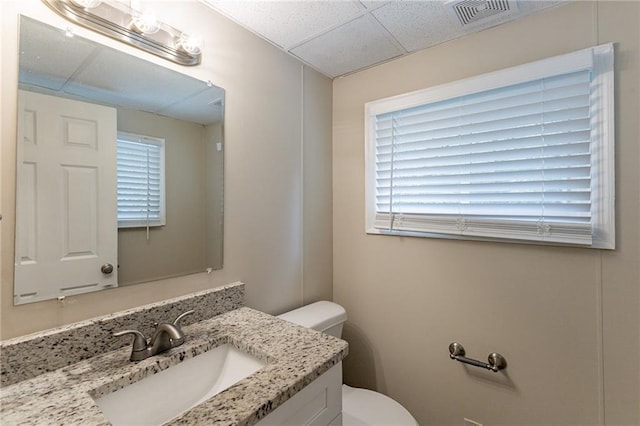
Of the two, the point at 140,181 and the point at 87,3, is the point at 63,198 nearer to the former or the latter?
the point at 140,181

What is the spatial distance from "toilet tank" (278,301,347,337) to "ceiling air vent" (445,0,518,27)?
5.12 ft

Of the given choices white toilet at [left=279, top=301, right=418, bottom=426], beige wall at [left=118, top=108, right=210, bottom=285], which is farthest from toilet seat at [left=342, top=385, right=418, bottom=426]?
beige wall at [left=118, top=108, right=210, bottom=285]

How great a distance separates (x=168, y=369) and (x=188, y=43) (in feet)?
3.82

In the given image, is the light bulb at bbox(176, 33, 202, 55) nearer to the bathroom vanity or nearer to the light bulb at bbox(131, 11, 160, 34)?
the light bulb at bbox(131, 11, 160, 34)

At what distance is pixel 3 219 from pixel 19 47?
480 millimetres

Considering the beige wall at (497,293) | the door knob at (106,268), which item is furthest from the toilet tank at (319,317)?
the door knob at (106,268)

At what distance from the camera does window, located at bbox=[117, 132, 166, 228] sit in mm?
985

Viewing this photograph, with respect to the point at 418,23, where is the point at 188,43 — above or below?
below

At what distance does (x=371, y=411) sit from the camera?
4.52ft

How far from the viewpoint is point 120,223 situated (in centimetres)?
98

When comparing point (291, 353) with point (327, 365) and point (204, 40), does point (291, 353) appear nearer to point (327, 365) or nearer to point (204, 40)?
point (327, 365)

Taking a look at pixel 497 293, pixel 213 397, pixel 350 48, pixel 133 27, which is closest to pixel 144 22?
pixel 133 27

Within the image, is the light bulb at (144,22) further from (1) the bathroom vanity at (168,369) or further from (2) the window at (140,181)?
(1) the bathroom vanity at (168,369)

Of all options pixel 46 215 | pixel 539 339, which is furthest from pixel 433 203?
pixel 46 215
